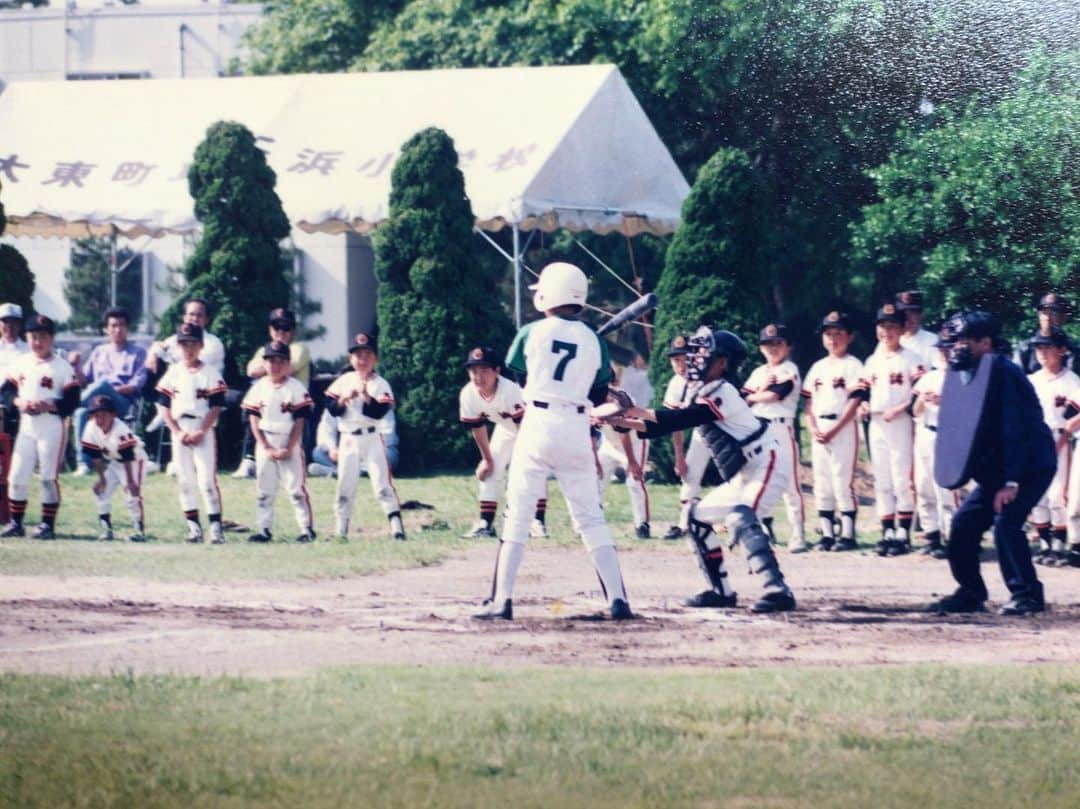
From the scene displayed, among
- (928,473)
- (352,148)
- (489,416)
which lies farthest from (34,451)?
(352,148)

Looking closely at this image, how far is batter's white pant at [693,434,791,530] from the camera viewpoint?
11.7 metres

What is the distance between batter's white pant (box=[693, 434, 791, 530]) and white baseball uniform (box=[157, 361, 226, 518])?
5720mm

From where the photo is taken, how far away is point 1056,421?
15.1 meters

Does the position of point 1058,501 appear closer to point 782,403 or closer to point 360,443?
point 782,403

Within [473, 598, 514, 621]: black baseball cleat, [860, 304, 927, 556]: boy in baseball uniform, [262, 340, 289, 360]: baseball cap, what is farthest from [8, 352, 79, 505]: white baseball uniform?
[860, 304, 927, 556]: boy in baseball uniform

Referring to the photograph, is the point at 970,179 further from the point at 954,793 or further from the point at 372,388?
the point at 954,793

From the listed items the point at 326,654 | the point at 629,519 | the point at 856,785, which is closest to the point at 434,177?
the point at 629,519

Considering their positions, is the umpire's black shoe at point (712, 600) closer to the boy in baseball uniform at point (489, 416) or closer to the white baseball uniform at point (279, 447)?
the boy in baseball uniform at point (489, 416)

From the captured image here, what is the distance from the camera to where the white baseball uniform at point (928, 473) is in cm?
1559

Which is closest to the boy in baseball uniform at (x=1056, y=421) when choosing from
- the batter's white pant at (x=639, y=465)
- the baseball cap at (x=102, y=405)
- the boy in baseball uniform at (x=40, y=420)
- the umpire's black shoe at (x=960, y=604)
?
the umpire's black shoe at (x=960, y=604)

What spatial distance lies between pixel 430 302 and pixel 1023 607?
40.3 ft

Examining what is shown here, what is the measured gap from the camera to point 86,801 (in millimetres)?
6824

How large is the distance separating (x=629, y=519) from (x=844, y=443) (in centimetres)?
281

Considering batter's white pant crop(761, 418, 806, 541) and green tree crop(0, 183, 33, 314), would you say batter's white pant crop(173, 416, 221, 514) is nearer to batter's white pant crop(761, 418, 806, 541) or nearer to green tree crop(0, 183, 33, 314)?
batter's white pant crop(761, 418, 806, 541)
